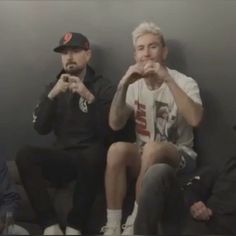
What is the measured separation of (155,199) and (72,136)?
0.65 meters

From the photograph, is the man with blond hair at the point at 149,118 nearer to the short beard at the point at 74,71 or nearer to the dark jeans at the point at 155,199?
the dark jeans at the point at 155,199

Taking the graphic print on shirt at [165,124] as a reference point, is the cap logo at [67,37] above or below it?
above

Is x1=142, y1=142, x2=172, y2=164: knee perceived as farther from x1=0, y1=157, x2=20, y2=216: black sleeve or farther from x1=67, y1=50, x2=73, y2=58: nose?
x1=67, y1=50, x2=73, y2=58: nose

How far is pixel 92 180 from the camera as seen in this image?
2148mm

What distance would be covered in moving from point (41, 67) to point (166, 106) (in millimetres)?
756

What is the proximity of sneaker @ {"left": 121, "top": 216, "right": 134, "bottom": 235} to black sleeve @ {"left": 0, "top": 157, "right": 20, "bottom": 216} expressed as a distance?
43 cm

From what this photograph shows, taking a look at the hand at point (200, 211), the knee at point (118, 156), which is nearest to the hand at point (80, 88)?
the knee at point (118, 156)

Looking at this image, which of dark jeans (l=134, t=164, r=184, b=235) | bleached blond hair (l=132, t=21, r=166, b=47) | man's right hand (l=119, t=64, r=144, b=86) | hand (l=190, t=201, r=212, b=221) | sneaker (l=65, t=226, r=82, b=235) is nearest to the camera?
sneaker (l=65, t=226, r=82, b=235)

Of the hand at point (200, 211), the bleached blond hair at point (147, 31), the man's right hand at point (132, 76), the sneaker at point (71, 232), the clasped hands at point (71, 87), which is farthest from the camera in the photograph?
the bleached blond hair at point (147, 31)

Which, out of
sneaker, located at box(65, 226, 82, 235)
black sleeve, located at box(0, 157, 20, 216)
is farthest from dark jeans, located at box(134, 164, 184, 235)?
black sleeve, located at box(0, 157, 20, 216)

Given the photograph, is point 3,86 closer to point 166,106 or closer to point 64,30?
point 64,30

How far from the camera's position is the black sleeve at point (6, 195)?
2.09 metres

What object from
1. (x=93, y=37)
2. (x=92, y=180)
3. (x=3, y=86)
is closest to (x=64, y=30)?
(x=93, y=37)

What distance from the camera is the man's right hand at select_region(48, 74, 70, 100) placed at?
2.36m
